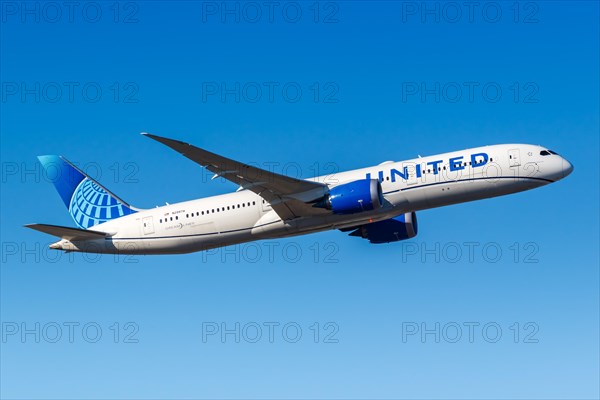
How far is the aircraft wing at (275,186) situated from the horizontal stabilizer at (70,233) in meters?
10.2

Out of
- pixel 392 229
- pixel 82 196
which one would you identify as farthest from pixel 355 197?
pixel 82 196

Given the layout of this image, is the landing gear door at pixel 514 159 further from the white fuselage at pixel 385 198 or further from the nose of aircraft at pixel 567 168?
the nose of aircraft at pixel 567 168

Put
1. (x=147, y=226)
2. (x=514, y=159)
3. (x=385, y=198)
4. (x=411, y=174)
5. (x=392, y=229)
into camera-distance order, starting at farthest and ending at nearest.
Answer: (x=392, y=229)
(x=147, y=226)
(x=385, y=198)
(x=411, y=174)
(x=514, y=159)

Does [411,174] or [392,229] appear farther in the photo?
[392,229]

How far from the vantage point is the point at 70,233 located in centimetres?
5378

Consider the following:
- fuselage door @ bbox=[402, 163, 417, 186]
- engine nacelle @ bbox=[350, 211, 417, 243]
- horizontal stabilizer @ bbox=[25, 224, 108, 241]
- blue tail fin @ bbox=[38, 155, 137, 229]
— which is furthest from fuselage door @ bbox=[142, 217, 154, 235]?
fuselage door @ bbox=[402, 163, 417, 186]

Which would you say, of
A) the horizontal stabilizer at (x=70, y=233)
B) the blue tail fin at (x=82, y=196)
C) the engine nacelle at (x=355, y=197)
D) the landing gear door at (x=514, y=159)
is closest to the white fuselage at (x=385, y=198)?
the landing gear door at (x=514, y=159)

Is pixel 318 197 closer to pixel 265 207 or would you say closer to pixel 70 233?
pixel 265 207

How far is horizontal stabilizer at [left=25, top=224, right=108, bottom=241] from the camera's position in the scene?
2041 inches

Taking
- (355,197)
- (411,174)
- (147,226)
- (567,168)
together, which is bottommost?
(147,226)

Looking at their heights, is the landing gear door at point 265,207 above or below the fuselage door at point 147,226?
above

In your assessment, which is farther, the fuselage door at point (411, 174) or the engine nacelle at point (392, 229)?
the engine nacelle at point (392, 229)

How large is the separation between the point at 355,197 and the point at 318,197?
2.29 m

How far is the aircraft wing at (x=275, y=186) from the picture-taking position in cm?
4812
